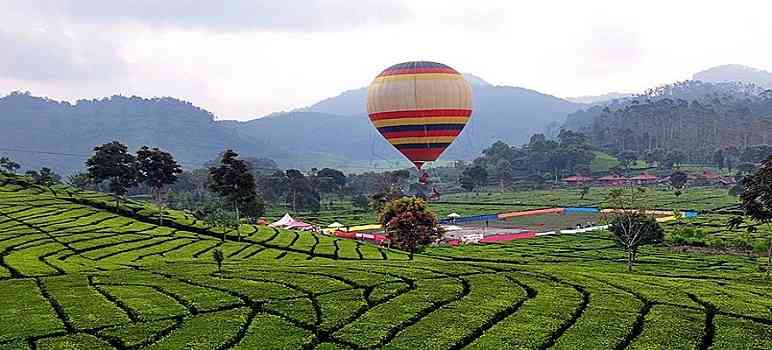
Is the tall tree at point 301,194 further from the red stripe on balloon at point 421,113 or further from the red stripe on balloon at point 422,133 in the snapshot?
the red stripe on balloon at point 421,113

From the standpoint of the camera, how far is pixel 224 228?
163 feet

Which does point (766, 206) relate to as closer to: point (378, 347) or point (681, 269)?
point (681, 269)

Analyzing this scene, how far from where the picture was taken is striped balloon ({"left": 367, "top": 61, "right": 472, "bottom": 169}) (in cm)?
5331

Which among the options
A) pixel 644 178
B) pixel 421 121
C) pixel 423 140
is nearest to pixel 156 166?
pixel 423 140

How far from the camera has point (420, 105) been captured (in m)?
53.4

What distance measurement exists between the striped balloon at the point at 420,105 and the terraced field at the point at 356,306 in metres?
22.5

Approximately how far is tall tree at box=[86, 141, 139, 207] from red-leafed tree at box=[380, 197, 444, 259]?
2774 cm

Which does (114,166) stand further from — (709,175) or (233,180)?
(709,175)

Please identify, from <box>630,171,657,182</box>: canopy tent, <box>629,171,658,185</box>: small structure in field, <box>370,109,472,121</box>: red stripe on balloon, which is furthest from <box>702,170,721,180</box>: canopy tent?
<box>370,109,472,121</box>: red stripe on balloon

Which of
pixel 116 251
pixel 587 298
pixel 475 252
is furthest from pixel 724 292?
pixel 116 251

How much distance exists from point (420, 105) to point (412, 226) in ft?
44.3

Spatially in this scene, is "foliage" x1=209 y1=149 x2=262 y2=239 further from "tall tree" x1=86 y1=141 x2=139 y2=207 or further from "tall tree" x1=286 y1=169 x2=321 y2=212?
"tall tree" x1=286 y1=169 x2=321 y2=212

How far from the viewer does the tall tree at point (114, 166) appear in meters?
59.8

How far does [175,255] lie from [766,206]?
31309mm
